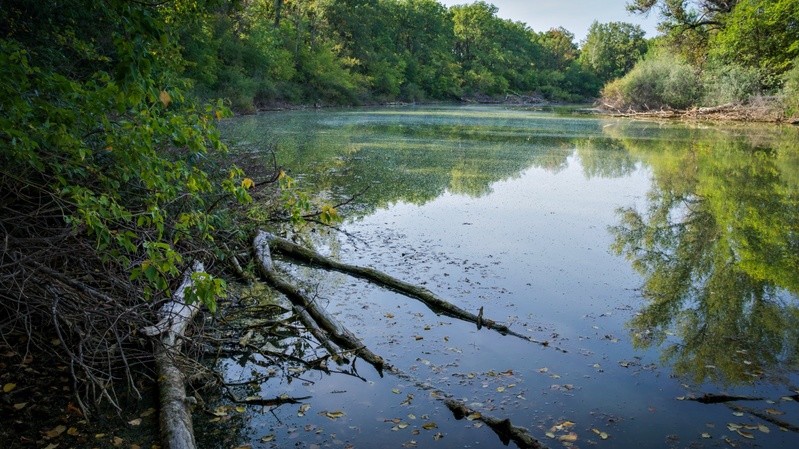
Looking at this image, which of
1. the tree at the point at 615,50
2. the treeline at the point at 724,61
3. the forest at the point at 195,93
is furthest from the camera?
the tree at the point at 615,50

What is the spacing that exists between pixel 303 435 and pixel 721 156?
61.9 feet

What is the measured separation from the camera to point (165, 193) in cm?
444

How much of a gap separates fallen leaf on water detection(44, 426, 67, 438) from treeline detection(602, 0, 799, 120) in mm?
35399

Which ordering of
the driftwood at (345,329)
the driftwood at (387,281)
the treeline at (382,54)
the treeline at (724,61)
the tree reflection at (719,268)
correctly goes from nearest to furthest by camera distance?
the driftwood at (345,329), the tree reflection at (719,268), the driftwood at (387,281), the treeline at (724,61), the treeline at (382,54)

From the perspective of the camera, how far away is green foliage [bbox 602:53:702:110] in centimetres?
4106

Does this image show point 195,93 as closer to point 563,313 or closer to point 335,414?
point 563,313

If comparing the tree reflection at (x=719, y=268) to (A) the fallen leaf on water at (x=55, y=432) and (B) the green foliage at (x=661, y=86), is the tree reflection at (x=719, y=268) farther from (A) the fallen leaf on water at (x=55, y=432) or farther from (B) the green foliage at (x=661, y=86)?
(B) the green foliage at (x=661, y=86)

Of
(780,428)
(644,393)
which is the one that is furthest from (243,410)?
(780,428)

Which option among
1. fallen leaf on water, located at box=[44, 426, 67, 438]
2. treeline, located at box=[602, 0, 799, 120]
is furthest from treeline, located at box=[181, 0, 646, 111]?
treeline, located at box=[602, 0, 799, 120]

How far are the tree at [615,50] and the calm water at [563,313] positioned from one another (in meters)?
84.9

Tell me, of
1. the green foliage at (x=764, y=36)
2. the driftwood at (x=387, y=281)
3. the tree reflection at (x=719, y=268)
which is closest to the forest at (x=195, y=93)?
the green foliage at (x=764, y=36)

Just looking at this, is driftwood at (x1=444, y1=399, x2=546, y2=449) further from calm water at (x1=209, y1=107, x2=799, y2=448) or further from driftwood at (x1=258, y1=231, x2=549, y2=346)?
driftwood at (x1=258, y1=231, x2=549, y2=346)

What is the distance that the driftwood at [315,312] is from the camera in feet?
16.4

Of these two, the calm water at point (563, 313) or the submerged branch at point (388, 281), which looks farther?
the submerged branch at point (388, 281)
